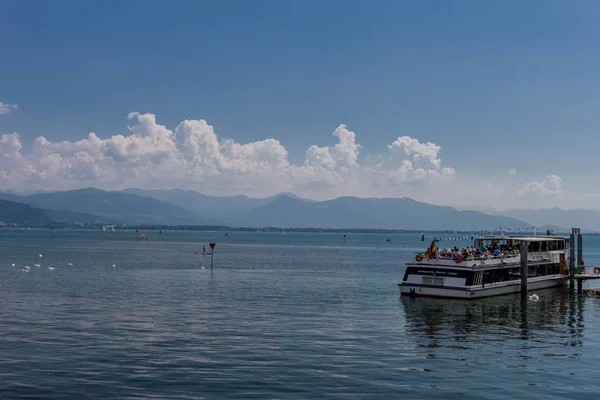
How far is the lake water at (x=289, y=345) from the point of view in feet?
95.9

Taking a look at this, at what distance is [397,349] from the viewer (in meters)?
38.8

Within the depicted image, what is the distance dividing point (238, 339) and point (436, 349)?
12.5 m

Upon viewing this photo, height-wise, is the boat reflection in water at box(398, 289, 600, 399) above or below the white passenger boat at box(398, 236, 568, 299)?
below

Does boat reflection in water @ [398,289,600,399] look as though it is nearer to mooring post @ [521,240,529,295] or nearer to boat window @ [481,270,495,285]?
boat window @ [481,270,495,285]

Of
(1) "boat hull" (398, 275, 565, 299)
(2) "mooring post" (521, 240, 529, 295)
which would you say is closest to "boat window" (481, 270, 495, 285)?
(1) "boat hull" (398, 275, 565, 299)

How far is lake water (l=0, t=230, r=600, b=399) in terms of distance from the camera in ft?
95.9

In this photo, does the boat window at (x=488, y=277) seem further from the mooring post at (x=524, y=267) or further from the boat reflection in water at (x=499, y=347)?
the mooring post at (x=524, y=267)

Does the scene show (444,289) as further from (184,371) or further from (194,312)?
(184,371)

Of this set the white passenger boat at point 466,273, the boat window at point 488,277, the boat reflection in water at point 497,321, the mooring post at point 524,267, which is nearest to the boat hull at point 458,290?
the white passenger boat at point 466,273

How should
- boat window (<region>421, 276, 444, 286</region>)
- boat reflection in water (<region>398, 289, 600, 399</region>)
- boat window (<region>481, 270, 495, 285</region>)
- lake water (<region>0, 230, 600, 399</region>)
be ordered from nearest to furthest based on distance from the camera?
1. lake water (<region>0, 230, 600, 399</region>)
2. boat reflection in water (<region>398, 289, 600, 399</region>)
3. boat window (<region>421, 276, 444, 286</region>)
4. boat window (<region>481, 270, 495, 285</region>)

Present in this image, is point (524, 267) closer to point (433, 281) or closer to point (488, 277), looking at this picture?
point (488, 277)

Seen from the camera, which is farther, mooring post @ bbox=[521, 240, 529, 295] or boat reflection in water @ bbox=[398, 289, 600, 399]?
mooring post @ bbox=[521, 240, 529, 295]

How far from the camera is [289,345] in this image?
39.0 metres

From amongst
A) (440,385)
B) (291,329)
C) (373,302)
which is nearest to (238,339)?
(291,329)
